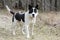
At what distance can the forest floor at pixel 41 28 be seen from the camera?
8.38 meters

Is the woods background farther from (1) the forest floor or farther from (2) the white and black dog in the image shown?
(2) the white and black dog

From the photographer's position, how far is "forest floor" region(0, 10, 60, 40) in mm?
8383

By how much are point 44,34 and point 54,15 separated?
3.14m

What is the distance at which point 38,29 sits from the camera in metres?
9.62

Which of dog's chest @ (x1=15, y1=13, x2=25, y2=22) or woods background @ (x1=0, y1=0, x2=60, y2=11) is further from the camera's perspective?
woods background @ (x1=0, y1=0, x2=60, y2=11)

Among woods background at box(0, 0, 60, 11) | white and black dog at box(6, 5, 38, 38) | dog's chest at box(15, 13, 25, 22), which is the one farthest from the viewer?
woods background at box(0, 0, 60, 11)

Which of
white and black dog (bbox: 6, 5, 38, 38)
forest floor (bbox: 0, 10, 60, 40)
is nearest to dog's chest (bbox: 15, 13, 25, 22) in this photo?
white and black dog (bbox: 6, 5, 38, 38)

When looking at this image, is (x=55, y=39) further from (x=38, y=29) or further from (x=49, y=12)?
(x=49, y=12)

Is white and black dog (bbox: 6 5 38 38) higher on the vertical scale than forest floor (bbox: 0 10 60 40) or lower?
higher

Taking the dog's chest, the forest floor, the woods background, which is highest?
the dog's chest

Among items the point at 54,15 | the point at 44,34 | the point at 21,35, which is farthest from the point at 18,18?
the point at 54,15

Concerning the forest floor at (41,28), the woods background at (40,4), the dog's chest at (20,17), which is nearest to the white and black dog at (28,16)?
the dog's chest at (20,17)

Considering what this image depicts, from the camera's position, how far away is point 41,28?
9758 millimetres

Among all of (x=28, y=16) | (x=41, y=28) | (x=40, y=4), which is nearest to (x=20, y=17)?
(x=28, y=16)
